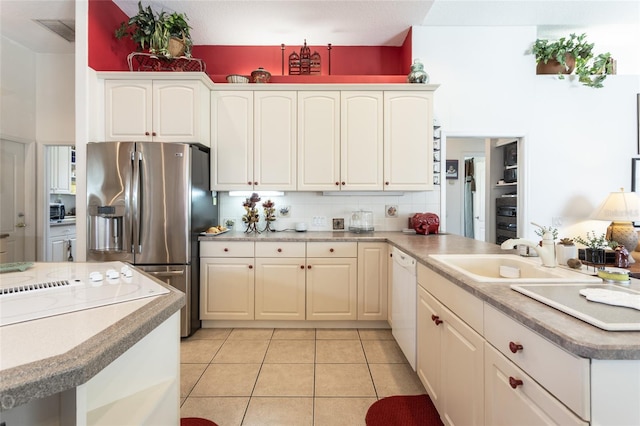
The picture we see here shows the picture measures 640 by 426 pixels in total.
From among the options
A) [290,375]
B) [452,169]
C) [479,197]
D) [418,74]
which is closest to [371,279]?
[290,375]

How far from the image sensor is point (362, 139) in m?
3.20

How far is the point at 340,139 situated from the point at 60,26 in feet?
10.00

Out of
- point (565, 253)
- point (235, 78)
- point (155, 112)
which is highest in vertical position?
point (235, 78)

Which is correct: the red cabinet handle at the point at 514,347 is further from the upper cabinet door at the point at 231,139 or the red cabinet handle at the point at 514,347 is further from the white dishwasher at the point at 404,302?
the upper cabinet door at the point at 231,139

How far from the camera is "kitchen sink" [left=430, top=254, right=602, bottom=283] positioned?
1.29 m

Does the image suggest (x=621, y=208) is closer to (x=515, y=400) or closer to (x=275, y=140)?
(x=515, y=400)

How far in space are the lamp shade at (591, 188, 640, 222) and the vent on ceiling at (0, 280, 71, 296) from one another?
4312 mm

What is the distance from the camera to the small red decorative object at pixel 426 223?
3148mm

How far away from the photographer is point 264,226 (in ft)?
11.6

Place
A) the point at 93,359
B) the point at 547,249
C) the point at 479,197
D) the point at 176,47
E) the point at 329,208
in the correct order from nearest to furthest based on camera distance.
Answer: the point at 93,359, the point at 547,249, the point at 176,47, the point at 329,208, the point at 479,197

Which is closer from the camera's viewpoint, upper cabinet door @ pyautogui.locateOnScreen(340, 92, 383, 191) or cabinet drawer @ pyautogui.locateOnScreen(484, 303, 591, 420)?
cabinet drawer @ pyautogui.locateOnScreen(484, 303, 591, 420)

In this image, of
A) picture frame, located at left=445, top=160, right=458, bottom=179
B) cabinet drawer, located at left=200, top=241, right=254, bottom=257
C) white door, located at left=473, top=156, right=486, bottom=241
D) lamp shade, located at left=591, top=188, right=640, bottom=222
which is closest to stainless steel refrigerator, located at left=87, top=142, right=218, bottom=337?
cabinet drawer, located at left=200, top=241, right=254, bottom=257

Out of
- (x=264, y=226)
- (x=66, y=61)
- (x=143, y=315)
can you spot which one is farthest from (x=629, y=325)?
(x=66, y=61)

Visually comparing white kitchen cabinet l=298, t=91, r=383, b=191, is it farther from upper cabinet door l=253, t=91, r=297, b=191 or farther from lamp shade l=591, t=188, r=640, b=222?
lamp shade l=591, t=188, r=640, b=222
